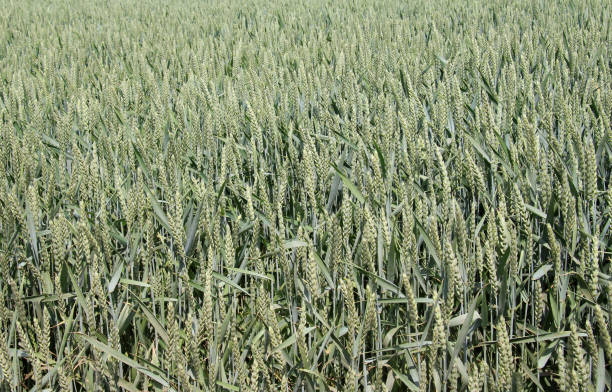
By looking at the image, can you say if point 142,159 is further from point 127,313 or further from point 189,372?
point 189,372

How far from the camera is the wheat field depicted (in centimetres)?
113

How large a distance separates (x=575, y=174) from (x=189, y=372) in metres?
1.01

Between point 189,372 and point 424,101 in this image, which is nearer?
point 189,372

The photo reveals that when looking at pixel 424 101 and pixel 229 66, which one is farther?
pixel 229 66

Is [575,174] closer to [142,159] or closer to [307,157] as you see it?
[307,157]

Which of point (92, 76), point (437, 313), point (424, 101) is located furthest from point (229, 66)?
point (437, 313)

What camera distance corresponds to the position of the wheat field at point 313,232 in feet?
3.69

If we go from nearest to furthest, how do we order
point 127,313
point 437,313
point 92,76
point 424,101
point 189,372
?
point 437,313
point 189,372
point 127,313
point 424,101
point 92,76

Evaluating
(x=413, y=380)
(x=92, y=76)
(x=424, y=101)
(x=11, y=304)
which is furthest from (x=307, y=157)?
(x=92, y=76)

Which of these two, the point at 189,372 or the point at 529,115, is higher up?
the point at 529,115

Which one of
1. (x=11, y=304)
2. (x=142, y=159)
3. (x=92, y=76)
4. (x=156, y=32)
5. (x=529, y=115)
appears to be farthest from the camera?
(x=156, y=32)

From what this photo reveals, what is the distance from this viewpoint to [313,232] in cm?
160

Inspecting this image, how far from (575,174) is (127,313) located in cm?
109

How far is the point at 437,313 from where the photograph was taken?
3.09 ft
